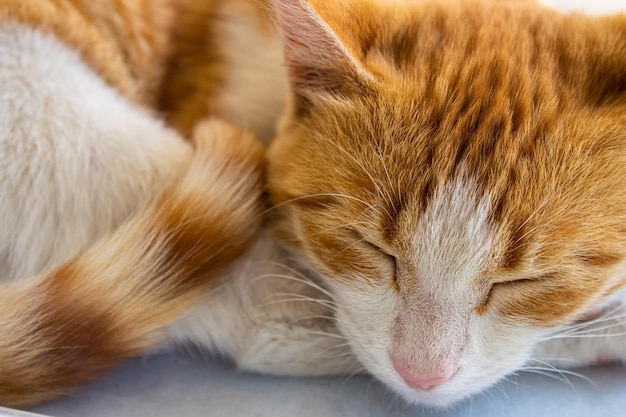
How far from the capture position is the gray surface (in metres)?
1.10

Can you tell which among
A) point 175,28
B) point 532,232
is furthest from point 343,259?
point 175,28

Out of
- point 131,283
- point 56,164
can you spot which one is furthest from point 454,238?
point 56,164

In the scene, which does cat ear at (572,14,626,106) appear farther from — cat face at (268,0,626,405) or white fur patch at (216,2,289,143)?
white fur patch at (216,2,289,143)

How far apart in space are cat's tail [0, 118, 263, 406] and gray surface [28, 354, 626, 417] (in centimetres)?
10

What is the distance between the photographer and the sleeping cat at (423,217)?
92 centimetres

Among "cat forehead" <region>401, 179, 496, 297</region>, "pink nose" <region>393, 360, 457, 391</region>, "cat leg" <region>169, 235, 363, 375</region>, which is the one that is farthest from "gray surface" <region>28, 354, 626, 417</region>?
"cat forehead" <region>401, 179, 496, 297</region>

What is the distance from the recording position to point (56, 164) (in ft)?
3.68

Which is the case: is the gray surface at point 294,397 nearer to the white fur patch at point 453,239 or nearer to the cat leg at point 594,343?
the cat leg at point 594,343

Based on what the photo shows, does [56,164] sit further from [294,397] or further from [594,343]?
[594,343]

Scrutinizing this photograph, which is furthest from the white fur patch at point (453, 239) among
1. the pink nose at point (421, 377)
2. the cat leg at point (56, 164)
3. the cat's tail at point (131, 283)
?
the cat leg at point (56, 164)

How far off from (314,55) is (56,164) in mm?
492

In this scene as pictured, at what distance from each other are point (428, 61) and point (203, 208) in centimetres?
45

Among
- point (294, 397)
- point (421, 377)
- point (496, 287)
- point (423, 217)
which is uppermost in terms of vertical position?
point (423, 217)

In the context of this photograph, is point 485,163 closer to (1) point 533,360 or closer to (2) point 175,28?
(1) point 533,360
